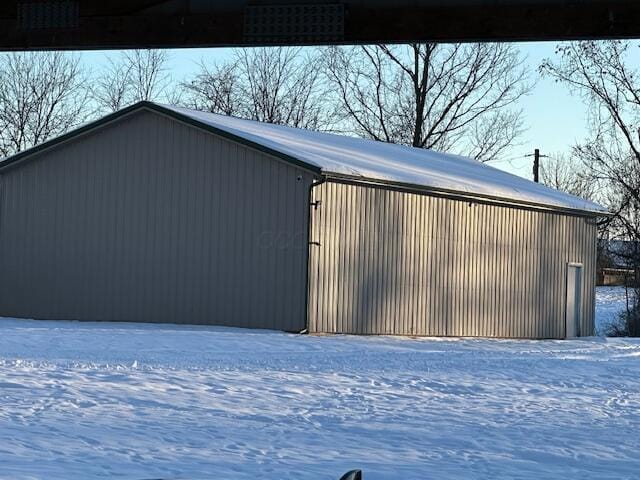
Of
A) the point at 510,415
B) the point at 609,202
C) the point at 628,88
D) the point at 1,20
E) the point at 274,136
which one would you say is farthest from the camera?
the point at 609,202

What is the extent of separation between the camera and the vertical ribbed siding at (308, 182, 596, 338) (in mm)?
23297

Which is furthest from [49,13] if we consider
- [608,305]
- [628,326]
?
[608,305]

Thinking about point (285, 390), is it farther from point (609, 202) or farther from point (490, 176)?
point (609, 202)

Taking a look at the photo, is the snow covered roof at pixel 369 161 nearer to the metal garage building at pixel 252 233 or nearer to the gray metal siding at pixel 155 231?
the metal garage building at pixel 252 233

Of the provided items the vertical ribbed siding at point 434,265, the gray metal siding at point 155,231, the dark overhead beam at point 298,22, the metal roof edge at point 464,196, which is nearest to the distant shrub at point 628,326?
the metal roof edge at point 464,196

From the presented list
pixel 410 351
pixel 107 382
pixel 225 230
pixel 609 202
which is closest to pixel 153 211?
pixel 225 230

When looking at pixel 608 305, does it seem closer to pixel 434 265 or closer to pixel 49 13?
pixel 434 265

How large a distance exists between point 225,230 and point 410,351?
16.5ft

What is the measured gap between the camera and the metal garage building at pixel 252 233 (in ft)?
76.0

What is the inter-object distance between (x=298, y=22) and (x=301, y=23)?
0.03m

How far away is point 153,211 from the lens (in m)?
24.8

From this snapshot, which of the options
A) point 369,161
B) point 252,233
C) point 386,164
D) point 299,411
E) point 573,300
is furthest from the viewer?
point 573,300

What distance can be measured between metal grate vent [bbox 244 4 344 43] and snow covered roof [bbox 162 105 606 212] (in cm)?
1350

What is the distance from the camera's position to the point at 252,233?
927 inches
